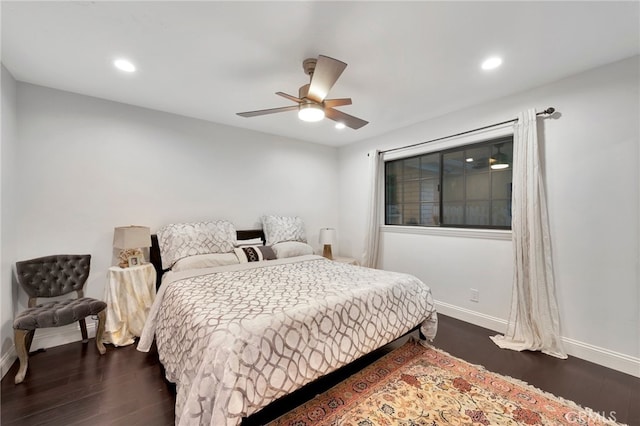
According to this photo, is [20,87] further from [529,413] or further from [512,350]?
[512,350]

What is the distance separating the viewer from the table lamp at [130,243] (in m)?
2.66

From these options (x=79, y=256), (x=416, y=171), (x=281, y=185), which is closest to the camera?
(x=79, y=256)

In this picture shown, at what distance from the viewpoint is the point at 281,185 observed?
4238 mm

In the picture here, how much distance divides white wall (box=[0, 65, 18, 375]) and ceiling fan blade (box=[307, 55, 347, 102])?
2.50 meters

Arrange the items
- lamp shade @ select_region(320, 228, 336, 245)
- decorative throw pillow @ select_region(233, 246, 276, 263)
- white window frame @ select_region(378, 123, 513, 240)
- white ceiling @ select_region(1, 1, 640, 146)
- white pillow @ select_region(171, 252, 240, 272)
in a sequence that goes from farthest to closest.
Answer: lamp shade @ select_region(320, 228, 336, 245), decorative throw pillow @ select_region(233, 246, 276, 263), white window frame @ select_region(378, 123, 513, 240), white pillow @ select_region(171, 252, 240, 272), white ceiling @ select_region(1, 1, 640, 146)

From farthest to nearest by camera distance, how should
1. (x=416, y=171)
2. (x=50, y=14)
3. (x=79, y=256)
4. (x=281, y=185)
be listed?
(x=281, y=185) → (x=416, y=171) → (x=79, y=256) → (x=50, y=14)

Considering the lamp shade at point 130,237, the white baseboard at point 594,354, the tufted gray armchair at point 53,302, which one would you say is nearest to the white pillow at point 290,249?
A: the lamp shade at point 130,237

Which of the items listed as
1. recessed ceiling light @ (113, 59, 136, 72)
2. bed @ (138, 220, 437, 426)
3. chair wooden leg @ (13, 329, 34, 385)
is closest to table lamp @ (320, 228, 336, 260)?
bed @ (138, 220, 437, 426)

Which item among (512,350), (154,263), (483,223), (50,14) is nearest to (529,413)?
(512,350)

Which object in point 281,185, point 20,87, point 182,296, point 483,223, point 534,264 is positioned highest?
point 20,87

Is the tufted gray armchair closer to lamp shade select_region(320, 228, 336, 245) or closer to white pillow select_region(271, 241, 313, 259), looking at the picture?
white pillow select_region(271, 241, 313, 259)

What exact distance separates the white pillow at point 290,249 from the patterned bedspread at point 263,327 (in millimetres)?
772

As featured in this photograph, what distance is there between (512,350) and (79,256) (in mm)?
4335

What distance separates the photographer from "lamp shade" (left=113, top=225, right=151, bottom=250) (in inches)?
105
